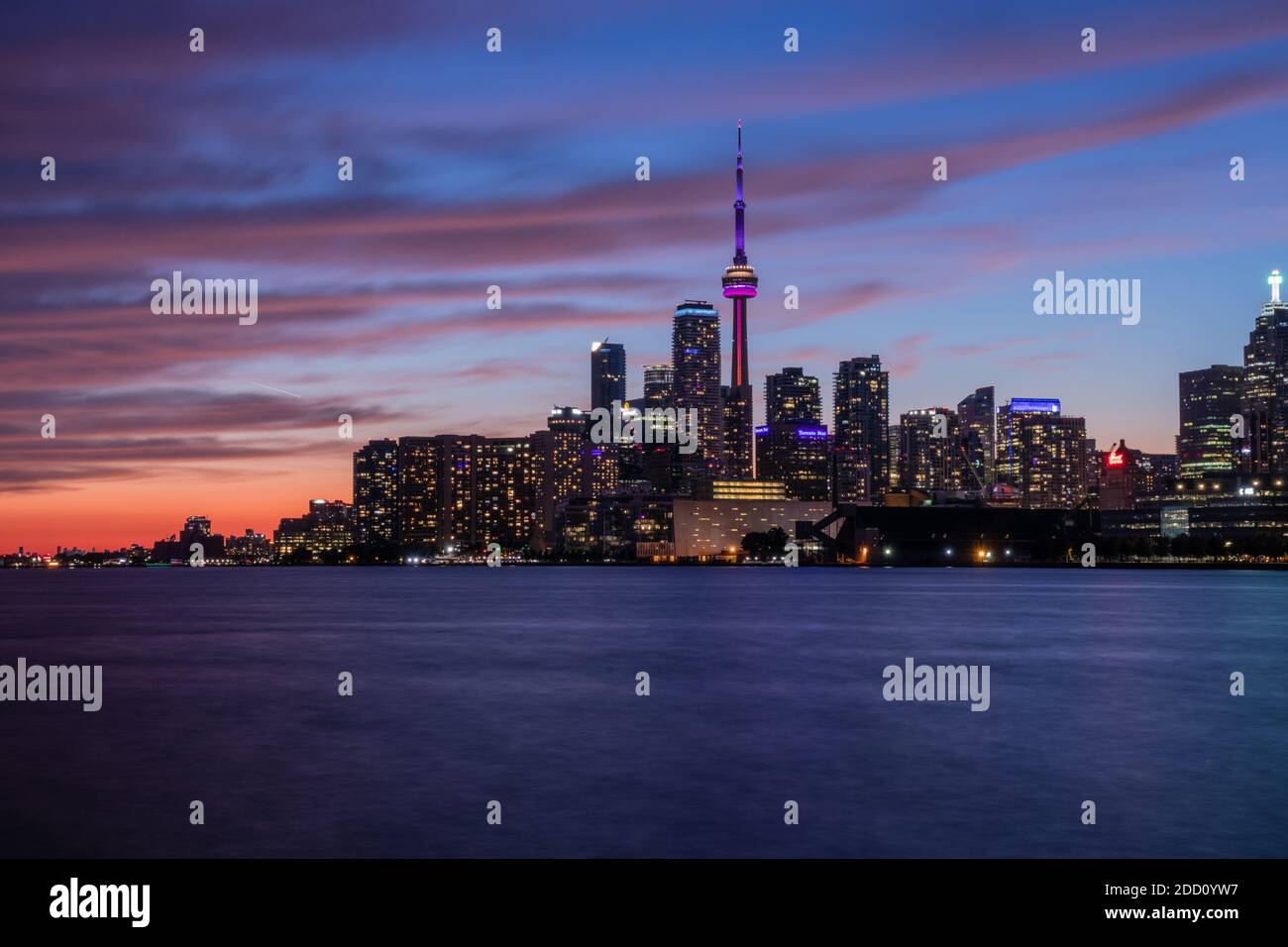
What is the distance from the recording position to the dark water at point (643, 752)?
2384cm

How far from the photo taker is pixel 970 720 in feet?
134

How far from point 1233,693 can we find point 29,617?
11315 centimetres

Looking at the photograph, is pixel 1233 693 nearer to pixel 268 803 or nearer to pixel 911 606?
pixel 268 803

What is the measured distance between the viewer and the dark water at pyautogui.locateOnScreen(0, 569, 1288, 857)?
23844 millimetres

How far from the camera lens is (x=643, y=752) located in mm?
34500
